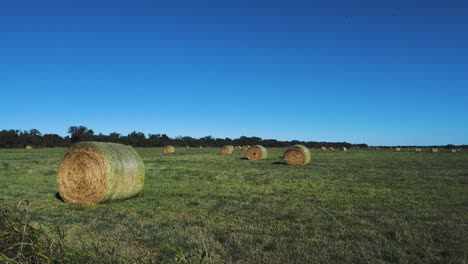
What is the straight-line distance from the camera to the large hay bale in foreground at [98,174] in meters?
12.9

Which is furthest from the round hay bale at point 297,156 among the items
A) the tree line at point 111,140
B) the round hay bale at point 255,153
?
the tree line at point 111,140

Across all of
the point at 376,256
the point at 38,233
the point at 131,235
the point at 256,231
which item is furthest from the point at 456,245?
the point at 38,233

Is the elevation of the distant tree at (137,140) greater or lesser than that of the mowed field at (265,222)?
greater

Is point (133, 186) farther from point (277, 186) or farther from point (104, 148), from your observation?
point (277, 186)

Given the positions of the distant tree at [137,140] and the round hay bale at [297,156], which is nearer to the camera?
the round hay bale at [297,156]

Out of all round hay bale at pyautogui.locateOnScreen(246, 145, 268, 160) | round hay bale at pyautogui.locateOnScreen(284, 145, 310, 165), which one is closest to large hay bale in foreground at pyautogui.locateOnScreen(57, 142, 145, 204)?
round hay bale at pyautogui.locateOnScreen(284, 145, 310, 165)

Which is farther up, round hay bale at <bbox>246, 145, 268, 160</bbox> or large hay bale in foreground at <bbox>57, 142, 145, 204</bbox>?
round hay bale at <bbox>246, 145, 268, 160</bbox>

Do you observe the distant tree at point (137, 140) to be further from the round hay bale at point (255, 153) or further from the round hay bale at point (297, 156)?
the round hay bale at point (297, 156)

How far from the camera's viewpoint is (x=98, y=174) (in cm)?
1298

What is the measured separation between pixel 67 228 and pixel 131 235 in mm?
1459

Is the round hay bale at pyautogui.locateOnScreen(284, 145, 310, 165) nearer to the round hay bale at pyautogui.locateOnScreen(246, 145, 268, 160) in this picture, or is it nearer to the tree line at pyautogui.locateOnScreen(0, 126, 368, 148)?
the round hay bale at pyautogui.locateOnScreen(246, 145, 268, 160)

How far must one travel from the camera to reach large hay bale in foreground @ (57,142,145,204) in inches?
509

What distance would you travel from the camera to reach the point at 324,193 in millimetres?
14828

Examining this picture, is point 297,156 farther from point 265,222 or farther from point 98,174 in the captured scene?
point 265,222
